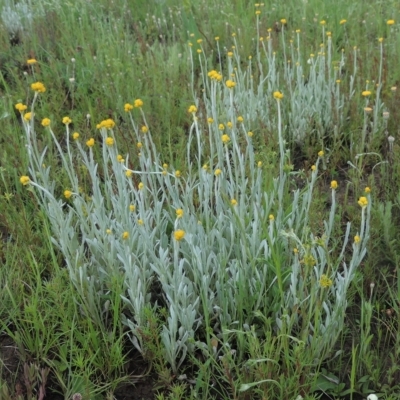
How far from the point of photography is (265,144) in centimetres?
313

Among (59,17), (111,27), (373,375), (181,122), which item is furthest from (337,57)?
(373,375)

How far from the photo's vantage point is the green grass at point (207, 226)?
1917 millimetres

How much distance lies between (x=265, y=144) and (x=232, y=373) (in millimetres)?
1520

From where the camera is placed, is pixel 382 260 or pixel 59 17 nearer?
pixel 382 260

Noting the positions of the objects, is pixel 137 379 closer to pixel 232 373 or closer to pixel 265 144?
pixel 232 373

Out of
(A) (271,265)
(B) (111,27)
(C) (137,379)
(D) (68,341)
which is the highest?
(B) (111,27)

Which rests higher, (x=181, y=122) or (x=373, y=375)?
(x=181, y=122)

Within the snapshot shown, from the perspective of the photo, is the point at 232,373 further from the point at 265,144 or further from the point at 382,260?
the point at 265,144

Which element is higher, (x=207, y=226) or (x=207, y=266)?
(x=207, y=226)

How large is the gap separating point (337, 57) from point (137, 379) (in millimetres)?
3018

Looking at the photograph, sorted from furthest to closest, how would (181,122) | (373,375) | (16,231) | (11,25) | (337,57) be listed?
(11,25) < (337,57) < (181,122) < (16,231) < (373,375)

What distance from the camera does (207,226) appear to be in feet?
7.14

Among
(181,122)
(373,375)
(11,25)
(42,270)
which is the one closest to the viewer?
(373,375)

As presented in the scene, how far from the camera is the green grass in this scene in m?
1.92
